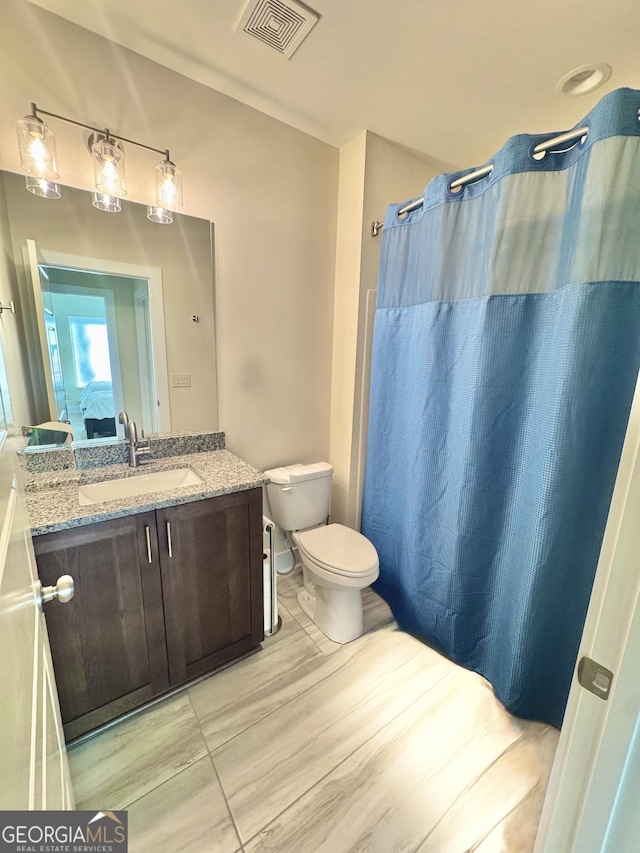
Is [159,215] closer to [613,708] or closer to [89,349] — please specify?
[89,349]

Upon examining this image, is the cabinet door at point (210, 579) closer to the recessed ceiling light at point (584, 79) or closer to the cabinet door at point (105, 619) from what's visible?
the cabinet door at point (105, 619)

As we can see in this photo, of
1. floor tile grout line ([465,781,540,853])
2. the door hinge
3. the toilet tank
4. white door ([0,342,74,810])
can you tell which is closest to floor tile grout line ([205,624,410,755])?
floor tile grout line ([465,781,540,853])

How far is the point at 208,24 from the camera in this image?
1.28 meters

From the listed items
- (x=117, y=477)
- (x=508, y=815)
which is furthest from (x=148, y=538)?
(x=508, y=815)

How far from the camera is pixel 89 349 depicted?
4.94 ft

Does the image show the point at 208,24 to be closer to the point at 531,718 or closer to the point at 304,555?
the point at 304,555

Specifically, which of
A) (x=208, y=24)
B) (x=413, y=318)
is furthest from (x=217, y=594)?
(x=208, y=24)

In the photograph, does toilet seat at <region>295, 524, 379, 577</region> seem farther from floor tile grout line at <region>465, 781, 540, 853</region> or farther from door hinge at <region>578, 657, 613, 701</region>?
door hinge at <region>578, 657, 613, 701</region>

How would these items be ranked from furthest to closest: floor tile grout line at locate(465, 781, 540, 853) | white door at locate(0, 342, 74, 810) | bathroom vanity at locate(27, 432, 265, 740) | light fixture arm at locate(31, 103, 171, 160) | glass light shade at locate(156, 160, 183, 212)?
1. glass light shade at locate(156, 160, 183, 212)
2. light fixture arm at locate(31, 103, 171, 160)
3. bathroom vanity at locate(27, 432, 265, 740)
4. floor tile grout line at locate(465, 781, 540, 853)
5. white door at locate(0, 342, 74, 810)

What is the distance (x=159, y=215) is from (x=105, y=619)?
1622mm

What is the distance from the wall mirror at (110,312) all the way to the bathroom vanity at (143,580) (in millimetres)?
307

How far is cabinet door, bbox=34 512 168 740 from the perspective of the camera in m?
1.12

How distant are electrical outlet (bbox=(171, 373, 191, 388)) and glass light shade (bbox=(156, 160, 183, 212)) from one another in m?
0.73

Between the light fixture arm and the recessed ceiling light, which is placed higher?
the recessed ceiling light
